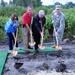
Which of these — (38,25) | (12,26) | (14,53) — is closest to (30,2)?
(12,26)

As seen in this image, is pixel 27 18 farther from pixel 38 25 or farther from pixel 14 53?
pixel 14 53

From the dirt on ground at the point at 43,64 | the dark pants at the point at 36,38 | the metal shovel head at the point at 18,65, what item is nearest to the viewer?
the dirt on ground at the point at 43,64

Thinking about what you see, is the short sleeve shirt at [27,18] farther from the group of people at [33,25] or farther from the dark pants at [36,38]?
the dark pants at [36,38]

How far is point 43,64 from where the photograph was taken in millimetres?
8633

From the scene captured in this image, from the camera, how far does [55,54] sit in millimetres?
9891

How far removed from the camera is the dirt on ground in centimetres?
806

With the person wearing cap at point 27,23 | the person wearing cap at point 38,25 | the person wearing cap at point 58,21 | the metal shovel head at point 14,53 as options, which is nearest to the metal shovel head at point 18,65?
the metal shovel head at point 14,53

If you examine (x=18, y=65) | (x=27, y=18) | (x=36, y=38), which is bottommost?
(x=18, y=65)

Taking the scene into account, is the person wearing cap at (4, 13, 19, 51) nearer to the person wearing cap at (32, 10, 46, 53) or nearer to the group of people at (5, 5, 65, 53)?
the group of people at (5, 5, 65, 53)

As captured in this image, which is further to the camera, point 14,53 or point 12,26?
point 12,26

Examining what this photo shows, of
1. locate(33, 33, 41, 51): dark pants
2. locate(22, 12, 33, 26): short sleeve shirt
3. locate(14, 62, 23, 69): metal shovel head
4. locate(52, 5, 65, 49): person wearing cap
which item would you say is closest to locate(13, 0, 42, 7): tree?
locate(52, 5, 65, 49): person wearing cap

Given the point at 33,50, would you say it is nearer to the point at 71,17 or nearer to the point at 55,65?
the point at 55,65

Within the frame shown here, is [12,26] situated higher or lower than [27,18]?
lower

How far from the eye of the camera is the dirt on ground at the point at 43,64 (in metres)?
8.06
